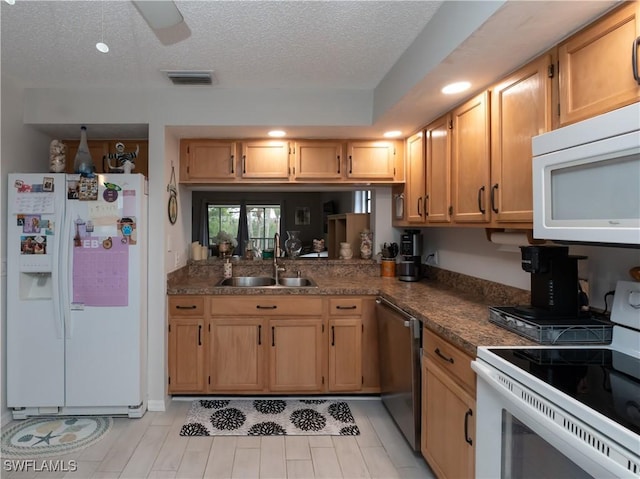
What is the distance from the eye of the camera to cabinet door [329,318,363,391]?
283 centimetres

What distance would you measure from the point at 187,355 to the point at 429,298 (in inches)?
72.6

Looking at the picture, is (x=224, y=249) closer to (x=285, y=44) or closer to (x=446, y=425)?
(x=285, y=44)

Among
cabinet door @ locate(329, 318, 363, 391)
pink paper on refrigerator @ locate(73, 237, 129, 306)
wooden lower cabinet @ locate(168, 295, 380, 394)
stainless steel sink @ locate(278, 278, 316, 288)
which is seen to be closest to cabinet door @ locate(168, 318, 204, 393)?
wooden lower cabinet @ locate(168, 295, 380, 394)

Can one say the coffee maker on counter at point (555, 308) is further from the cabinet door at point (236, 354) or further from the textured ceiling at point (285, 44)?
the cabinet door at point (236, 354)

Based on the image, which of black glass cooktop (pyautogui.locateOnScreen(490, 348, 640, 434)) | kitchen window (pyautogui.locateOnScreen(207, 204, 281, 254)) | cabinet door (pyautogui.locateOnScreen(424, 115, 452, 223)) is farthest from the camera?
kitchen window (pyautogui.locateOnScreen(207, 204, 281, 254))

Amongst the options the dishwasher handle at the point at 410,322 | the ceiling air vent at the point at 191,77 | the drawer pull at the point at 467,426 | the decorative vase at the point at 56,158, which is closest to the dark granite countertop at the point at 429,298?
the dishwasher handle at the point at 410,322

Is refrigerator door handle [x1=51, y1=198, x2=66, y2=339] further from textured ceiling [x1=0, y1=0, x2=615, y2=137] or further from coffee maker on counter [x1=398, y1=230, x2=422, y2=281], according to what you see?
coffee maker on counter [x1=398, y1=230, x2=422, y2=281]

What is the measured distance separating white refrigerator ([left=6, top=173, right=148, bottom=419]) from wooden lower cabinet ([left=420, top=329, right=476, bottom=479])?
1.94 metres

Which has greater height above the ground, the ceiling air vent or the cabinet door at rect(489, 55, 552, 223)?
the ceiling air vent

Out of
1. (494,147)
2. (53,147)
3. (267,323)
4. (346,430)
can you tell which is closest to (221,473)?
(346,430)

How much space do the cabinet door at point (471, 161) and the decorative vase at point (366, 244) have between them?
1.28 metres

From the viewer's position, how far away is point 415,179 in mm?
2887

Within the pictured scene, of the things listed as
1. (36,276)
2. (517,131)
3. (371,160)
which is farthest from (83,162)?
(517,131)

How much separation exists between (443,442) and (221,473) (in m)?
1.20
